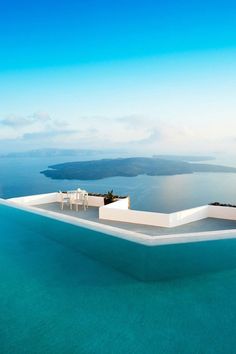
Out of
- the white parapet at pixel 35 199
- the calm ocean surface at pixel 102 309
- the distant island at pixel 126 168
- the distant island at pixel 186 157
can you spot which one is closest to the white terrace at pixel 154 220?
the white parapet at pixel 35 199

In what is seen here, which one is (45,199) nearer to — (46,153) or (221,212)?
(221,212)

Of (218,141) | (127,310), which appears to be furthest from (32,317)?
(218,141)

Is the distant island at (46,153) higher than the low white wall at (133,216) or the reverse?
higher

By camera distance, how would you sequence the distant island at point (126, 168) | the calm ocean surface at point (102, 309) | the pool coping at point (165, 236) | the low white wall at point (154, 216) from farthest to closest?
the distant island at point (126, 168) → the low white wall at point (154, 216) → the pool coping at point (165, 236) → the calm ocean surface at point (102, 309)

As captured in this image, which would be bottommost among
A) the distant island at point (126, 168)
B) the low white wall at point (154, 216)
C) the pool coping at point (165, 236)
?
the pool coping at point (165, 236)

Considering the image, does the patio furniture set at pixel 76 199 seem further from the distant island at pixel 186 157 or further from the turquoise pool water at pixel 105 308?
the distant island at pixel 186 157

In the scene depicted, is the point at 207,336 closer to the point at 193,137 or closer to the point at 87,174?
the point at 87,174

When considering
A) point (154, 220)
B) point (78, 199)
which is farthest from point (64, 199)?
point (154, 220)
